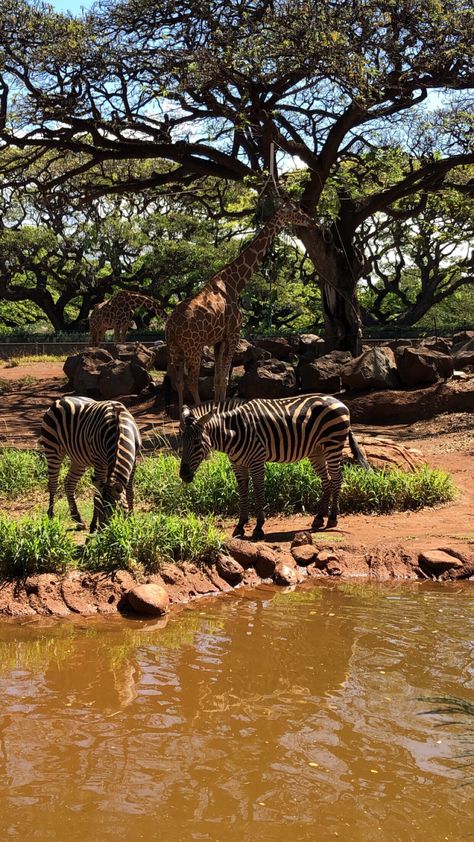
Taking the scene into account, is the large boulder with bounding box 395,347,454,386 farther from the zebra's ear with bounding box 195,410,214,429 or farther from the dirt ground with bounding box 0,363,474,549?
the zebra's ear with bounding box 195,410,214,429

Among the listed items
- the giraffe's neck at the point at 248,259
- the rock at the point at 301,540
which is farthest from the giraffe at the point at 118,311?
the rock at the point at 301,540

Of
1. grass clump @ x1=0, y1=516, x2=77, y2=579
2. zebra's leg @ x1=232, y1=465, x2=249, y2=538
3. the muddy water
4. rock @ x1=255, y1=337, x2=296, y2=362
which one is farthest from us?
rock @ x1=255, y1=337, x2=296, y2=362

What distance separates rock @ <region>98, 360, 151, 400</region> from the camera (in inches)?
726

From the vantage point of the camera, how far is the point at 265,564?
7.99 metres

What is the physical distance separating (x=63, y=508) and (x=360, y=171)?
15.1 meters

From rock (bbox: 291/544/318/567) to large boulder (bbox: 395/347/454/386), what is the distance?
8.67 metres

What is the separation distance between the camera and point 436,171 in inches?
728

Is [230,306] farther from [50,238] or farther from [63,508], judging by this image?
[50,238]

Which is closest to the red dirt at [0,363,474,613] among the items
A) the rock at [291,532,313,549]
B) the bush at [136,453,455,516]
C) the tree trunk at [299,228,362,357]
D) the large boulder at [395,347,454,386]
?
the rock at [291,532,313,549]

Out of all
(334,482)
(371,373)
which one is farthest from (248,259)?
(334,482)

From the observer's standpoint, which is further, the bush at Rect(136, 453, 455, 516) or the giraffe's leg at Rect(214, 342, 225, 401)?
the giraffe's leg at Rect(214, 342, 225, 401)

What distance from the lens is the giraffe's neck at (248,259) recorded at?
15.6 m

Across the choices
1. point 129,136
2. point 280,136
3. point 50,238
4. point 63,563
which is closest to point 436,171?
point 280,136

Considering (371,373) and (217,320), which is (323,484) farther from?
(371,373)
